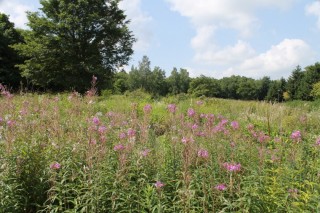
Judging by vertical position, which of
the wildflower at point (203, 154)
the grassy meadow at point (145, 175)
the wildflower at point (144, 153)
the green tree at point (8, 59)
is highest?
the green tree at point (8, 59)

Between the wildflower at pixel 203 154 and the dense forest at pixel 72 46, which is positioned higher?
the dense forest at pixel 72 46

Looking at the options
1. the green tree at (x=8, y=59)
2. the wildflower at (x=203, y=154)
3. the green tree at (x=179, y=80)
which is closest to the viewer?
the wildflower at (x=203, y=154)

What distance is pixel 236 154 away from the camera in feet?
12.4

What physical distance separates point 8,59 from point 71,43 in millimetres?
8497

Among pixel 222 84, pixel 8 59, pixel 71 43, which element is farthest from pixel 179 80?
pixel 71 43

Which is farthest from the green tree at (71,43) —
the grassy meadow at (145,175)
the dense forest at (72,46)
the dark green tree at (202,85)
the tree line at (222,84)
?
the dark green tree at (202,85)

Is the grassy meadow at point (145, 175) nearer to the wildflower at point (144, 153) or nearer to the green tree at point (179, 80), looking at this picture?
the wildflower at point (144, 153)

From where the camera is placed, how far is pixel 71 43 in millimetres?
22203

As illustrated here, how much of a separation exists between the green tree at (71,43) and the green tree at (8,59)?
4.39 m

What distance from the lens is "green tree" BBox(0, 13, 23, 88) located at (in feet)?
85.8

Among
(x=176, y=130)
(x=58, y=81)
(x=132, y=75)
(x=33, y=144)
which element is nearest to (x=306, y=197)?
(x=176, y=130)

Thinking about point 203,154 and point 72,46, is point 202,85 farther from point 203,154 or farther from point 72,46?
point 203,154

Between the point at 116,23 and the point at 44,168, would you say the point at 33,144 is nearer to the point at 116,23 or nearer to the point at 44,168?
the point at 44,168

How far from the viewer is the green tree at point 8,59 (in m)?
26.1
